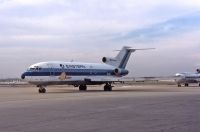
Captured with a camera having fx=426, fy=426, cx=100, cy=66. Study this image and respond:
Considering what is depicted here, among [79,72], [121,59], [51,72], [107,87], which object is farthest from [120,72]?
[51,72]

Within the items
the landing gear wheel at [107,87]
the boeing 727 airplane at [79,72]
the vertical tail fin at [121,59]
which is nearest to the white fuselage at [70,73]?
the boeing 727 airplane at [79,72]

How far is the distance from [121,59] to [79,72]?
30.7ft

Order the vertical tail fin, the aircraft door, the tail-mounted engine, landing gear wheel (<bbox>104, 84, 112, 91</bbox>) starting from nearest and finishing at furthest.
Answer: the aircraft door, landing gear wheel (<bbox>104, 84, 112, 91</bbox>), the tail-mounted engine, the vertical tail fin

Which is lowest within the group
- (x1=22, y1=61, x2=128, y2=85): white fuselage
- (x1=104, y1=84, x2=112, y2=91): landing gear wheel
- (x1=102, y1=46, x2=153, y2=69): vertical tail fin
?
(x1=104, y1=84, x2=112, y2=91): landing gear wheel

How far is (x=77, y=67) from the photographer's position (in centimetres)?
4778

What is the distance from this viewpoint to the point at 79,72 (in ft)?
156

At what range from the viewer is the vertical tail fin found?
5491 cm

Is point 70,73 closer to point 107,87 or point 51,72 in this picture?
point 51,72

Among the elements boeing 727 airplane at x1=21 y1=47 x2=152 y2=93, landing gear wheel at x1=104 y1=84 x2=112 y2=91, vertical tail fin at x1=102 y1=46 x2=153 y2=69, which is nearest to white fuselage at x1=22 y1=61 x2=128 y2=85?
boeing 727 airplane at x1=21 y1=47 x2=152 y2=93

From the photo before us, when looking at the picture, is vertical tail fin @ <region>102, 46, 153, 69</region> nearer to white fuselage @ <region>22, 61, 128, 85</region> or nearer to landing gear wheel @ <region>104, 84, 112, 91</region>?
white fuselage @ <region>22, 61, 128, 85</region>

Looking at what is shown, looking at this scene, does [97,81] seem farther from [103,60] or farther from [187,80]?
[187,80]

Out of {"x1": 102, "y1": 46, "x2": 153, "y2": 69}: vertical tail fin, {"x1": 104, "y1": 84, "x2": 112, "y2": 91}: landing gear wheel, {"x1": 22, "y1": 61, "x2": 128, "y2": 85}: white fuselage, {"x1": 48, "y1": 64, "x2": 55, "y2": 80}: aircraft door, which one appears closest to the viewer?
{"x1": 22, "y1": 61, "x2": 128, "y2": 85}: white fuselage

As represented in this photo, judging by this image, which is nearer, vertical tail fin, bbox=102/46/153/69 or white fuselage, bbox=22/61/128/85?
white fuselage, bbox=22/61/128/85

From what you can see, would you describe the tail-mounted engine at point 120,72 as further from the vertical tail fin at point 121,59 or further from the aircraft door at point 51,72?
the aircraft door at point 51,72
